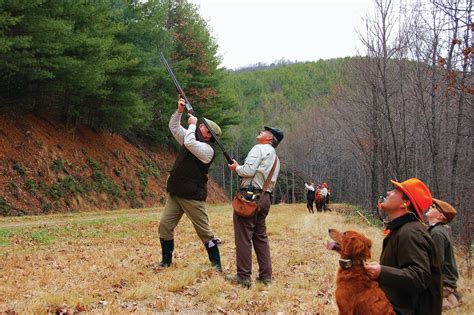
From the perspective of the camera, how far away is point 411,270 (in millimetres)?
3170

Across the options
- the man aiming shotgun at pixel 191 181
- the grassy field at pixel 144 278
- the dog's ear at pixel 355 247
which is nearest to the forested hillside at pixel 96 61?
the grassy field at pixel 144 278

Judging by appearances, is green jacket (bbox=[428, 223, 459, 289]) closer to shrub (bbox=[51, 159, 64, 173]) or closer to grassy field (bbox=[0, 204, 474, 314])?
grassy field (bbox=[0, 204, 474, 314])

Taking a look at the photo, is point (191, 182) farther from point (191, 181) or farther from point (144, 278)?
point (144, 278)

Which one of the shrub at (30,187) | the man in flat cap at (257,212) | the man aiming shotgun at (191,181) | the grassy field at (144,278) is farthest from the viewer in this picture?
the shrub at (30,187)

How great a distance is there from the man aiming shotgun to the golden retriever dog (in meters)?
3.33

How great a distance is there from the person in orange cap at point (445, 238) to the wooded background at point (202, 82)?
10.5 ft

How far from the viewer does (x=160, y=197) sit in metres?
29.9

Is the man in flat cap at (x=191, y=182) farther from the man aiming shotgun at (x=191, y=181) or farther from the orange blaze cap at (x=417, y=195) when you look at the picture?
the orange blaze cap at (x=417, y=195)

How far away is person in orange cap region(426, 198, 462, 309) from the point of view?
5.68m

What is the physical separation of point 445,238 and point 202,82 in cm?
3146

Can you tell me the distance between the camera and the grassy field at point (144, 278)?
496cm

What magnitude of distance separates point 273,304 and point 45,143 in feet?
66.2

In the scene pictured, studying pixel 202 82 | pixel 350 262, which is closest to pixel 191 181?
pixel 350 262

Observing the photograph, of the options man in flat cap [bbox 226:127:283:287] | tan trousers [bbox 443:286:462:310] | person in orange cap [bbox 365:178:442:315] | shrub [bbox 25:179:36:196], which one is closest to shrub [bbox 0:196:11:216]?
shrub [bbox 25:179:36:196]
